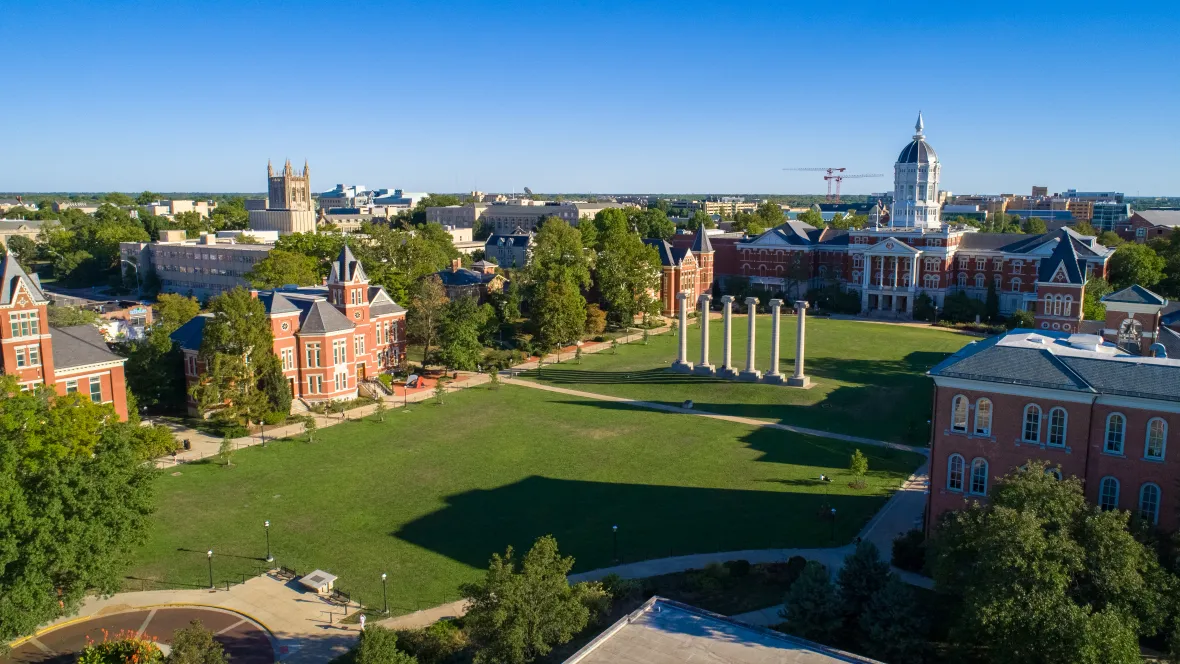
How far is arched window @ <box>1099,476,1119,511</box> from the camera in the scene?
31.3 m

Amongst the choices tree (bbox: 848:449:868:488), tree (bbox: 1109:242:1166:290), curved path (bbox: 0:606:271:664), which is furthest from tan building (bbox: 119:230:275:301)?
tree (bbox: 1109:242:1166:290)

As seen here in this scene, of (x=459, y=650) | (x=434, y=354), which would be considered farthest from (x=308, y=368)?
(x=459, y=650)

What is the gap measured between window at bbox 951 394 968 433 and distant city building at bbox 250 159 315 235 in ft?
493

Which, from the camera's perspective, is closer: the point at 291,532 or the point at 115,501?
the point at 115,501

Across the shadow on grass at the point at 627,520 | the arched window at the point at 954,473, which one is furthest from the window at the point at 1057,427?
the shadow on grass at the point at 627,520

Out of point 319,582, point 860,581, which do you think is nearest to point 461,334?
point 319,582

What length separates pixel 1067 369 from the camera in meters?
32.2

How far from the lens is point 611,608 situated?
1231 inches

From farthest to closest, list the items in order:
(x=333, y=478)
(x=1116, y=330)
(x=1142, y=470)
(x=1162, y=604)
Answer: (x=1116, y=330) < (x=333, y=478) < (x=1142, y=470) < (x=1162, y=604)

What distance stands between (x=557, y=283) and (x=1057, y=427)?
56.2 m

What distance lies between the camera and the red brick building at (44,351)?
4556cm

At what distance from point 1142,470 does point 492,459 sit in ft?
108

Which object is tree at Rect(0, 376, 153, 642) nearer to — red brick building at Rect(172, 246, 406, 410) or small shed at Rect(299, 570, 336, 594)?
small shed at Rect(299, 570, 336, 594)

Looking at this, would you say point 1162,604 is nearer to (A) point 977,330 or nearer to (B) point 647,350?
(B) point 647,350
